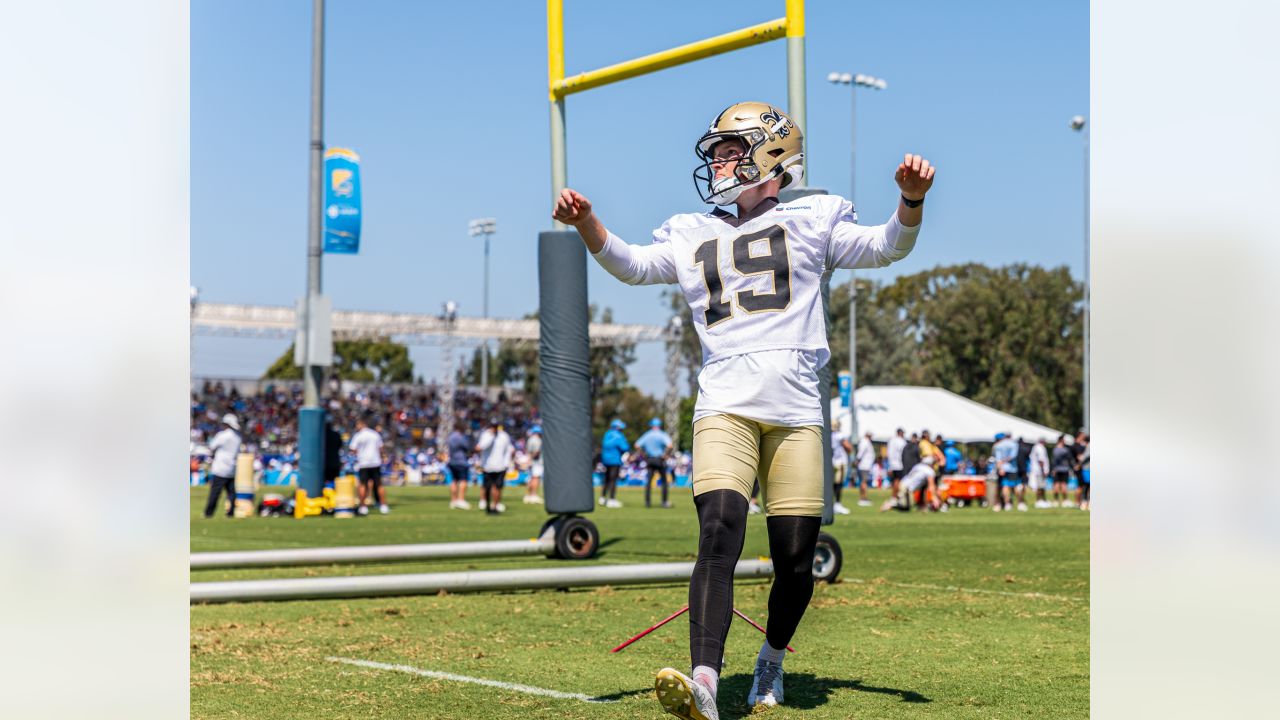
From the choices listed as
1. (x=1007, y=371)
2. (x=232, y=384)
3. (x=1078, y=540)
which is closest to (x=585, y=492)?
(x=1078, y=540)

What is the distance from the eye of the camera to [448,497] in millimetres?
29719

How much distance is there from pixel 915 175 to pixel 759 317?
684mm

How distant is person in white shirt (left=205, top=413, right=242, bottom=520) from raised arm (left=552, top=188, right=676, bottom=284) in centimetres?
1670

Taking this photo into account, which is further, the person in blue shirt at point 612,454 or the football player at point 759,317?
the person in blue shirt at point 612,454

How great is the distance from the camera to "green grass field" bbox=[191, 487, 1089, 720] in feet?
15.0

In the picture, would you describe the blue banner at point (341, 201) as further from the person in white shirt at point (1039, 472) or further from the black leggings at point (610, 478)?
the person in white shirt at point (1039, 472)

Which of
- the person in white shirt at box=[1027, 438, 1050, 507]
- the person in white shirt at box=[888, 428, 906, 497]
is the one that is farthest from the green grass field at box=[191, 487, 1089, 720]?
the person in white shirt at box=[1027, 438, 1050, 507]

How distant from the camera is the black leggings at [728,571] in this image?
4.08 metres

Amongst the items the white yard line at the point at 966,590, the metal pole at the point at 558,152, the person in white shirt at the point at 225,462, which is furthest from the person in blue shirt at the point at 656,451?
the white yard line at the point at 966,590

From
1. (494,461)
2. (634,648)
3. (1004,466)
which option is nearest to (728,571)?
(634,648)

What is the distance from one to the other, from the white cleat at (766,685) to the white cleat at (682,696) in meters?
0.75
